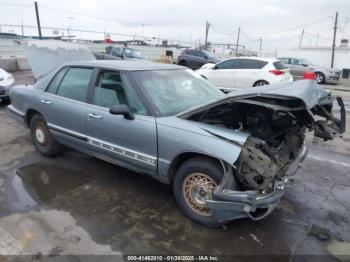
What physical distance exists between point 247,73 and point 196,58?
8.05 metres

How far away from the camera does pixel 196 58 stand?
1991 cm

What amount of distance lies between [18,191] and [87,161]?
1.21m

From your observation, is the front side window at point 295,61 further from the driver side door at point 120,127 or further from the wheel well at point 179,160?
the wheel well at point 179,160

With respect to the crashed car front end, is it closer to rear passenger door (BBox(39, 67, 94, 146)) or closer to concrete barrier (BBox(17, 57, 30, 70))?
rear passenger door (BBox(39, 67, 94, 146))

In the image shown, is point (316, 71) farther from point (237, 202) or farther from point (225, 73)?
point (237, 202)

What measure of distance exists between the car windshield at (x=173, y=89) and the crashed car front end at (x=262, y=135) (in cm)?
41

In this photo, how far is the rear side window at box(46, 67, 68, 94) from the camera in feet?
16.1

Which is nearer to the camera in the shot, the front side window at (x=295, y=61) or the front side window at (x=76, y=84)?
the front side window at (x=76, y=84)

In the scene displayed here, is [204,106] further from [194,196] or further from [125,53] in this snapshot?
[125,53]

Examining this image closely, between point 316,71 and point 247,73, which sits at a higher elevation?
point 247,73

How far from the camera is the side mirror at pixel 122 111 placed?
364cm

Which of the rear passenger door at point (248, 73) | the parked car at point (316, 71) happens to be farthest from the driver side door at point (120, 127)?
the parked car at point (316, 71)

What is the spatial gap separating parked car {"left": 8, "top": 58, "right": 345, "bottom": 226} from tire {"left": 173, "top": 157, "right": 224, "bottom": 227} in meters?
0.01

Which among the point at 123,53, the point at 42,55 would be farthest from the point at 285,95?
the point at 123,53
